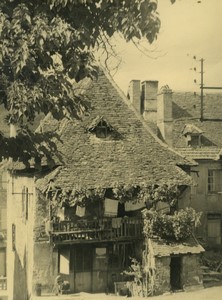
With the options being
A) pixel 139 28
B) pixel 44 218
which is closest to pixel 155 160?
pixel 44 218

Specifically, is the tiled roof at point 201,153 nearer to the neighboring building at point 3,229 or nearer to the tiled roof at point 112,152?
the tiled roof at point 112,152

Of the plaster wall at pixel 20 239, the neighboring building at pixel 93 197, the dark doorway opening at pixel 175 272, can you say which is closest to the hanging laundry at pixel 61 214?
the neighboring building at pixel 93 197

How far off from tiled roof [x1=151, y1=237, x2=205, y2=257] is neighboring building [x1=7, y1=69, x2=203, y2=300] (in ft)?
0.90

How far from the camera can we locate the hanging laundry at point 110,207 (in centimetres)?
2345

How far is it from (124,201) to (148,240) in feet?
6.66

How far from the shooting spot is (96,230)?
Result: 74.9 feet

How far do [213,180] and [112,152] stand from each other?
10.1 meters

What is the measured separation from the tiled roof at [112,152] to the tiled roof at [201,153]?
6.83m

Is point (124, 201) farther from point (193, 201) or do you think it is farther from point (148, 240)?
point (193, 201)

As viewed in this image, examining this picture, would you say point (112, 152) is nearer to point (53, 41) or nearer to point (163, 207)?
point (163, 207)

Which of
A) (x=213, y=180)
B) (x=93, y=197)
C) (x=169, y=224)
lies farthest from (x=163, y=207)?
(x=213, y=180)

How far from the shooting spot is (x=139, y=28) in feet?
26.2

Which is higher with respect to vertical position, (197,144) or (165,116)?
(165,116)

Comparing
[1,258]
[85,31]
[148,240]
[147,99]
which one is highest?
[147,99]
